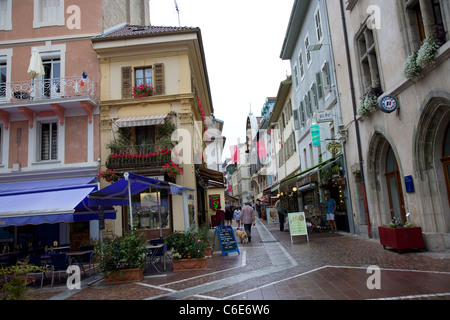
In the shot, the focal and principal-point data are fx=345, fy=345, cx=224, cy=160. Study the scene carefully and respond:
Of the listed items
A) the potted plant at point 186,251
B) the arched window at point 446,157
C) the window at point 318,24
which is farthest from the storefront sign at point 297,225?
the window at point 318,24

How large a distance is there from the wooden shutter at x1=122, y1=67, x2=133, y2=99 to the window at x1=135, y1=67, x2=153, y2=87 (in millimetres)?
344

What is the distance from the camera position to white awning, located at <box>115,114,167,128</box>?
15602mm

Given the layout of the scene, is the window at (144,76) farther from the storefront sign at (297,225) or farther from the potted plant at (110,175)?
the storefront sign at (297,225)

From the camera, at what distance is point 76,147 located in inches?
645

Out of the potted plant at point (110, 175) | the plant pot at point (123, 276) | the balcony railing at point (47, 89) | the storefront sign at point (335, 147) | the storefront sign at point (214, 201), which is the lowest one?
the plant pot at point (123, 276)

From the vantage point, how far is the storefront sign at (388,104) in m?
9.64

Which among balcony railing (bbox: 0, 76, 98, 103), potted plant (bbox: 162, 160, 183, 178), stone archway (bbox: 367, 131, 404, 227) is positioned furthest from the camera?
balcony railing (bbox: 0, 76, 98, 103)

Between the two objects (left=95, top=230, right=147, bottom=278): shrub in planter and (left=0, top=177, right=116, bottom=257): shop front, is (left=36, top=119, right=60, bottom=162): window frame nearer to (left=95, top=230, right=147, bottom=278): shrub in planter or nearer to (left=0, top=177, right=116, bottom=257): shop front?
(left=0, top=177, right=116, bottom=257): shop front

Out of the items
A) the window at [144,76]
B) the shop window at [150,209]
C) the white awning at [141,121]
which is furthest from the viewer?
the window at [144,76]

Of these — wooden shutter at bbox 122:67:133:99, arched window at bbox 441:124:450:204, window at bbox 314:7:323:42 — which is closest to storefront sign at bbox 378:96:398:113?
arched window at bbox 441:124:450:204

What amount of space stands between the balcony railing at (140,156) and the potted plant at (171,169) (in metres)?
0.20

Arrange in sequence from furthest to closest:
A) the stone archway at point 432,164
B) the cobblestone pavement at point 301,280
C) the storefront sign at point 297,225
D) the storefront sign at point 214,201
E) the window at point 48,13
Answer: the storefront sign at point 214,201, the window at point 48,13, the storefront sign at point 297,225, the stone archway at point 432,164, the cobblestone pavement at point 301,280
